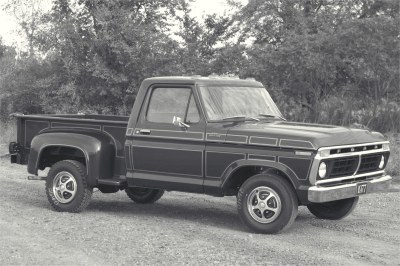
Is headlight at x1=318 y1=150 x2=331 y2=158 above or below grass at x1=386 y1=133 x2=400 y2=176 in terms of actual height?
above

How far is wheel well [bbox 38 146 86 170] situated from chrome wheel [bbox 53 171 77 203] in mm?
310

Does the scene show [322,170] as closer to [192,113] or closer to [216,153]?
[216,153]

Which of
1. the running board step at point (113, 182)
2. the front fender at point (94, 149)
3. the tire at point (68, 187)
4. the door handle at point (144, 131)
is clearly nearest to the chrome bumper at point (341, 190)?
the door handle at point (144, 131)

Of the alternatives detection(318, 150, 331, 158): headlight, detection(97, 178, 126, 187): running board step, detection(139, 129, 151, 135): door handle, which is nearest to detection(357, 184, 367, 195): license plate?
detection(318, 150, 331, 158): headlight

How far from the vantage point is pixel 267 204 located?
846cm

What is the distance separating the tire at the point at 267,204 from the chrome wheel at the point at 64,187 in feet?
8.43

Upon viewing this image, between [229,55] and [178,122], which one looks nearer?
[178,122]

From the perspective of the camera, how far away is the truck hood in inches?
322

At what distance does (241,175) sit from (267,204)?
0.69 meters

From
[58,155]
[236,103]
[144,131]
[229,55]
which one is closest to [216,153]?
[236,103]

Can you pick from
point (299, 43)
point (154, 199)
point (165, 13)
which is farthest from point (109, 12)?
point (154, 199)

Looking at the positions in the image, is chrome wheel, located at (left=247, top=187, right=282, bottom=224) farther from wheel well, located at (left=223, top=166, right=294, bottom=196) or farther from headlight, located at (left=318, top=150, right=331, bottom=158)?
headlight, located at (left=318, top=150, right=331, bottom=158)

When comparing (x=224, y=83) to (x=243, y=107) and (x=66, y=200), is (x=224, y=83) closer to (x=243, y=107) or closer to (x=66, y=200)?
(x=243, y=107)

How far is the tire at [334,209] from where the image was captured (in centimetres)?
949
